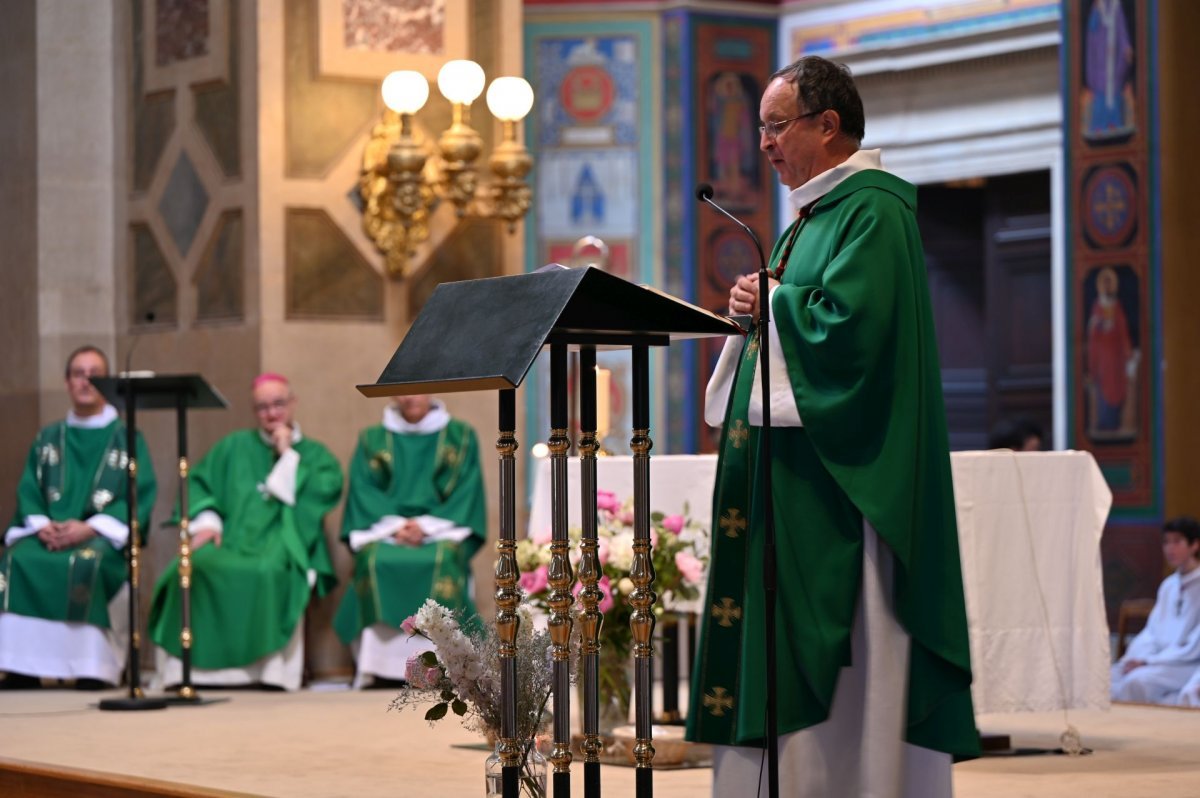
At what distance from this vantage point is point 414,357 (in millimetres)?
3721

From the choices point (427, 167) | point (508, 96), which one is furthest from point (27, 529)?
point (508, 96)

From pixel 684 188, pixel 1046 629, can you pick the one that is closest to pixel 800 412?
pixel 1046 629

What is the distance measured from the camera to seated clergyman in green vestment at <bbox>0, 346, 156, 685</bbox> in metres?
8.61

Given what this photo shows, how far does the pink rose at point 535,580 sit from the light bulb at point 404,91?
329cm

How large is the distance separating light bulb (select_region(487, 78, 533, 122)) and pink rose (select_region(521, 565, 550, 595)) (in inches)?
128

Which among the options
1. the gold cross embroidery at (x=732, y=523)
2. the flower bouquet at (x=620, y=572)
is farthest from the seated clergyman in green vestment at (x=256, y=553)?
the gold cross embroidery at (x=732, y=523)

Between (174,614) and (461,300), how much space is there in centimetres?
510

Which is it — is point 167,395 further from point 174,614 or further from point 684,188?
point 684,188

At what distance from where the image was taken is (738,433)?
3.91 m

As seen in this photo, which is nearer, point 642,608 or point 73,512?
point 642,608

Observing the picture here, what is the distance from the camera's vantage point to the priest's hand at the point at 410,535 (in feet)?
28.4

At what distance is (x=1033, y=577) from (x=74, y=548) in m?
4.61

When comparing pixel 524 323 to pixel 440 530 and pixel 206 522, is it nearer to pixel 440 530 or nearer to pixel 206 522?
pixel 440 530

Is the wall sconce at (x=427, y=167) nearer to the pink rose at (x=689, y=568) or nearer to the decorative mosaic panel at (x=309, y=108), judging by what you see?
the decorative mosaic panel at (x=309, y=108)
